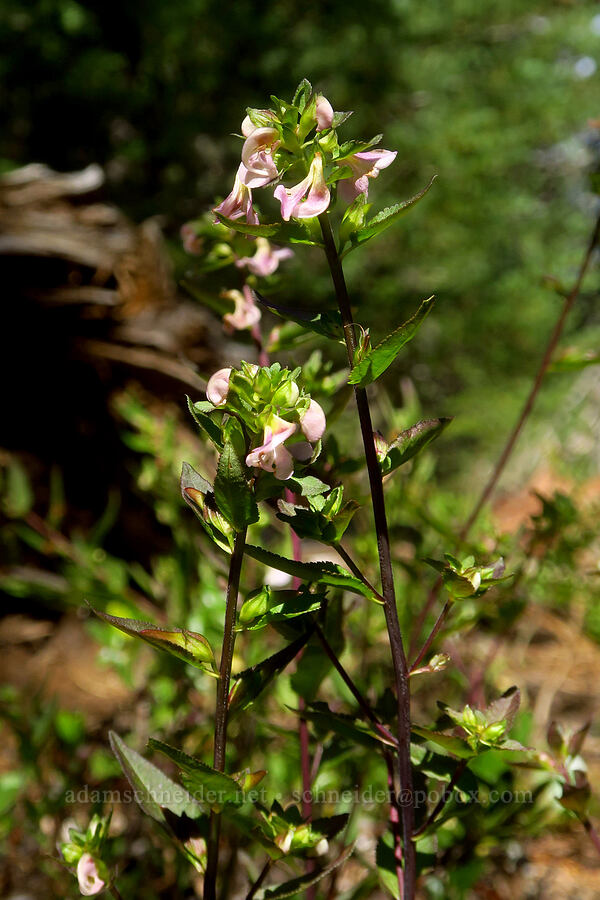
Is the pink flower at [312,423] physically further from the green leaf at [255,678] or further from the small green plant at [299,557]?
the green leaf at [255,678]

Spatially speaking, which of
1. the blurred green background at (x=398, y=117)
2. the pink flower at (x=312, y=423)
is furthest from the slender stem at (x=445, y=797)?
the blurred green background at (x=398, y=117)

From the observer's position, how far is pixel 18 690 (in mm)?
1287

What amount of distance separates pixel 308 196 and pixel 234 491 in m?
0.14

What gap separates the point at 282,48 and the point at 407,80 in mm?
413

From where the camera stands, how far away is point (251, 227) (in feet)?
1.09

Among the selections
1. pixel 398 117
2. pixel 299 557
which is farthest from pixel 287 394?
pixel 398 117

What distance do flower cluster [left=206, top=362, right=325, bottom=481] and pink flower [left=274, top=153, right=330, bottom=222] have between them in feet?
0.23

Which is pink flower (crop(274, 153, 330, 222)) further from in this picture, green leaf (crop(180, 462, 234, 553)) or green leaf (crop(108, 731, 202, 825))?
green leaf (crop(108, 731, 202, 825))

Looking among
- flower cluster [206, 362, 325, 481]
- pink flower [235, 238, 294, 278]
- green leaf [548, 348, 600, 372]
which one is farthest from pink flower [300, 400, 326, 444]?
green leaf [548, 348, 600, 372]

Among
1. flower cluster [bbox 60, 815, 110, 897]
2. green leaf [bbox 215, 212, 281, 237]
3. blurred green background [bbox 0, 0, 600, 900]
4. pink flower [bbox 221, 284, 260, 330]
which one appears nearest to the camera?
green leaf [bbox 215, 212, 281, 237]

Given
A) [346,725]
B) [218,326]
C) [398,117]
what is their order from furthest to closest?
[398,117] → [218,326] → [346,725]

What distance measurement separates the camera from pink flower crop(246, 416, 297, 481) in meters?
0.32

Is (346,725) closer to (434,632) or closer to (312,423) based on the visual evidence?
(434,632)

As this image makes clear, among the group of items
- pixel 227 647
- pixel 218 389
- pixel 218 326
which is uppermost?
pixel 218 326
